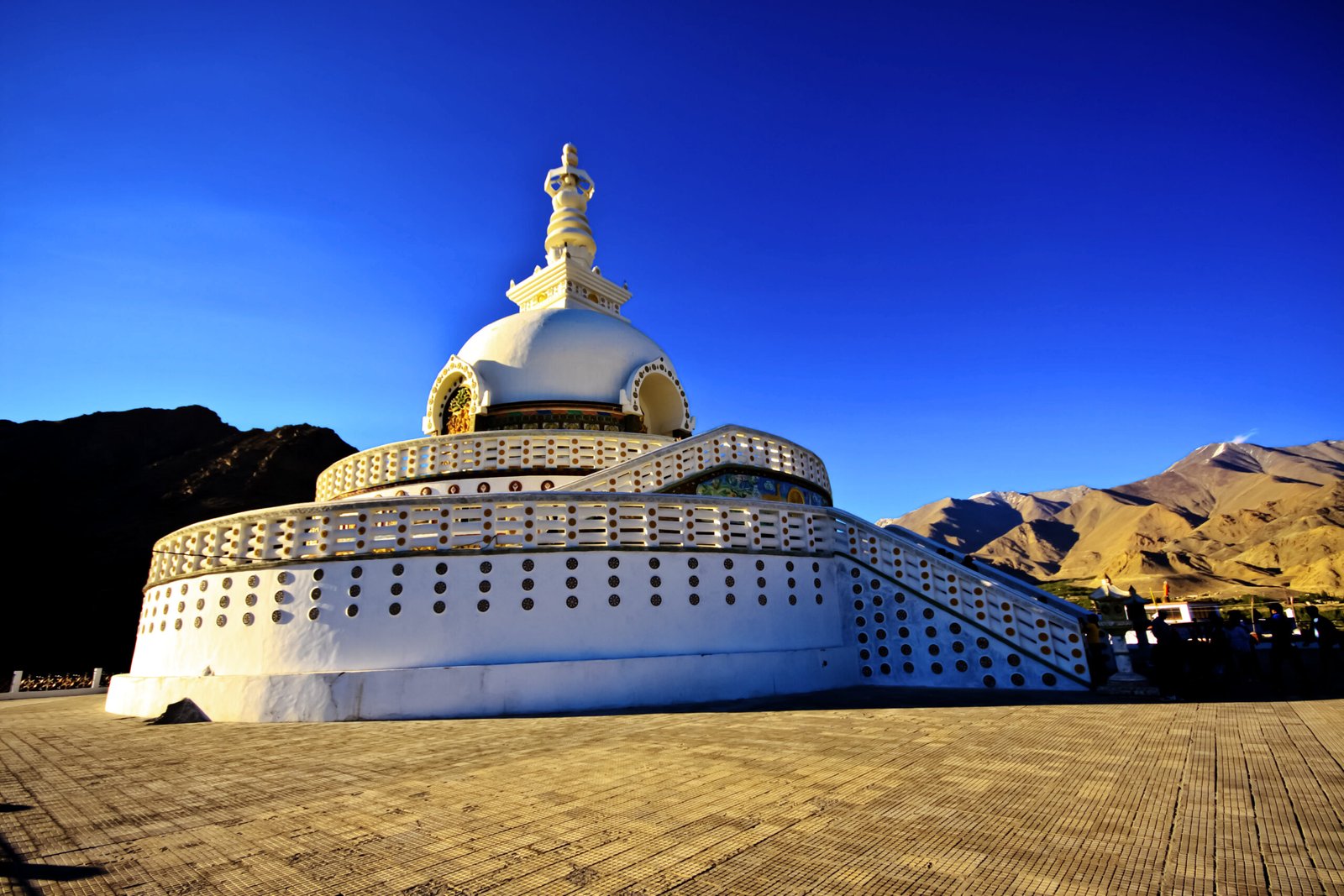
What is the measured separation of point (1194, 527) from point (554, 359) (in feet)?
385

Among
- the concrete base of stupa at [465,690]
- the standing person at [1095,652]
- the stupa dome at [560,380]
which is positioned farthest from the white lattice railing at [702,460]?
the standing person at [1095,652]

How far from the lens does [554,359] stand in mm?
18812

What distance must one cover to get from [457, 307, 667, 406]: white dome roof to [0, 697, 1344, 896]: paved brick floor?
12.4 metres

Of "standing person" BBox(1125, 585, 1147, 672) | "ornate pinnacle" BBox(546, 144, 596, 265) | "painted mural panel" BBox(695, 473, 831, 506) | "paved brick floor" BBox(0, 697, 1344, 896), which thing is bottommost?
"paved brick floor" BBox(0, 697, 1344, 896)

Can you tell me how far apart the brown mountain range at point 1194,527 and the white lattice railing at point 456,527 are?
18.4 metres

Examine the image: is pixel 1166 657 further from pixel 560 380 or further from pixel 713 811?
pixel 560 380

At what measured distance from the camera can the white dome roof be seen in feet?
60.7

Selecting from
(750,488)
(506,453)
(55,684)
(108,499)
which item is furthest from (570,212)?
(108,499)

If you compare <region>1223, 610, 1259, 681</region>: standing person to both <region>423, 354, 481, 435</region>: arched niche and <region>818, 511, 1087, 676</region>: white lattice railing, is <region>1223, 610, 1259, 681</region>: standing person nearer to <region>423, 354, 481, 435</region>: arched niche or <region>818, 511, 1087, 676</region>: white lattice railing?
<region>818, 511, 1087, 676</region>: white lattice railing

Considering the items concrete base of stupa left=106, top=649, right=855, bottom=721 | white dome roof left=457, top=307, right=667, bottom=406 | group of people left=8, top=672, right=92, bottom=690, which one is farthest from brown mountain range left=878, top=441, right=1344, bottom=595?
group of people left=8, top=672, right=92, bottom=690

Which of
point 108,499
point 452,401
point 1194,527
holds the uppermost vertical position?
point 1194,527

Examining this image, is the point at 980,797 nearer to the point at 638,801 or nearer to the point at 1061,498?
the point at 638,801

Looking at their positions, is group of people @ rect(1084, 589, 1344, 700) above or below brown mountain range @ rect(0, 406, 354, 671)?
below

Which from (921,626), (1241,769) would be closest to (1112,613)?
(921,626)
